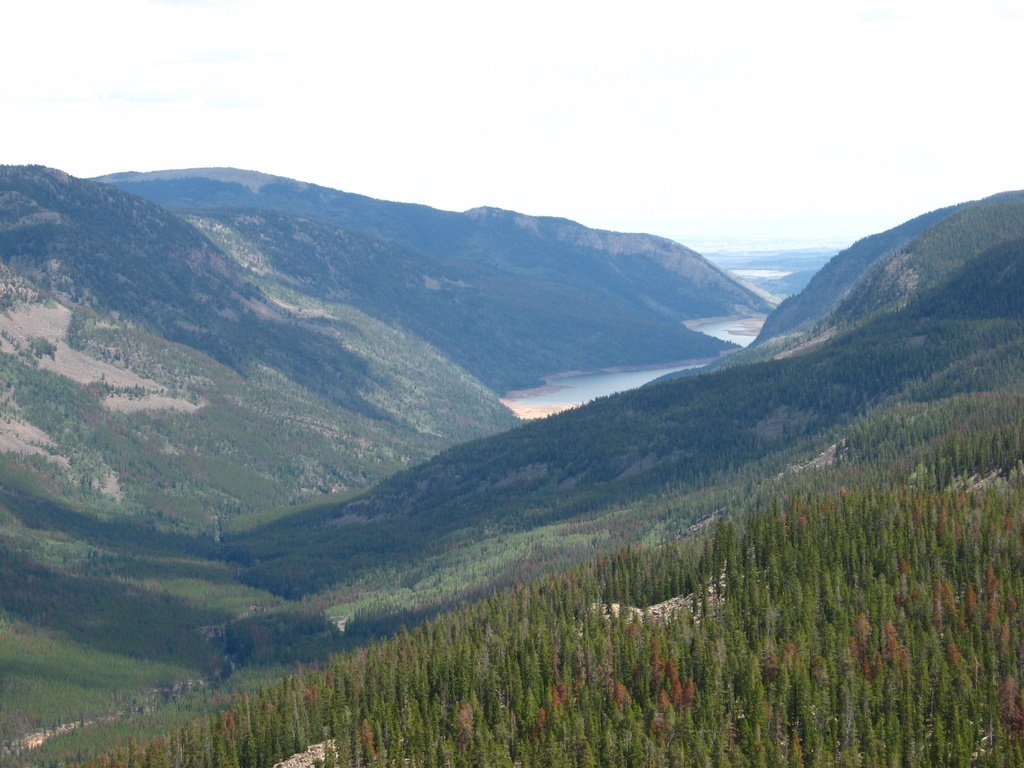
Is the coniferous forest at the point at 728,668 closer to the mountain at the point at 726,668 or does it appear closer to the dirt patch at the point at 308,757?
the mountain at the point at 726,668

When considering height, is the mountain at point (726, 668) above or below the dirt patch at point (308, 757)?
above

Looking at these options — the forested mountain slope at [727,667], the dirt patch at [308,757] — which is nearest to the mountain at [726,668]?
the forested mountain slope at [727,667]

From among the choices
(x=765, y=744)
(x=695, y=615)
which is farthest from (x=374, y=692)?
(x=765, y=744)

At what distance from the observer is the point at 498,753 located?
459 ft

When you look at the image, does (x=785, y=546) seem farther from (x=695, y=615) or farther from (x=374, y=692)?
(x=374, y=692)

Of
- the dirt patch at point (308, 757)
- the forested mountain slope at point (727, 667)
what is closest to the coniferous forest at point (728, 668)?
the forested mountain slope at point (727, 667)

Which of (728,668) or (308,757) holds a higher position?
(728,668)

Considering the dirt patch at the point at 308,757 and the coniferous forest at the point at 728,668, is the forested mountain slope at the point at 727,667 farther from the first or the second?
the dirt patch at the point at 308,757

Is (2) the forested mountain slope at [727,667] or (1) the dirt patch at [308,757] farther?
(1) the dirt patch at [308,757]

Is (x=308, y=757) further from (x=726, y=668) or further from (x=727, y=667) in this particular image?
(x=727, y=667)

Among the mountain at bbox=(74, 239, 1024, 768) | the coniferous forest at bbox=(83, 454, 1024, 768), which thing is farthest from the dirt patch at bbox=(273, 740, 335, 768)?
the coniferous forest at bbox=(83, 454, 1024, 768)

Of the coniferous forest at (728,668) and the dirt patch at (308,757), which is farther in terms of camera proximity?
the dirt patch at (308,757)

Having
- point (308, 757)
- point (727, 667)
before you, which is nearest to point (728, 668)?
point (727, 667)

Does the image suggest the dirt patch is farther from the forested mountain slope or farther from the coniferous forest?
the forested mountain slope
